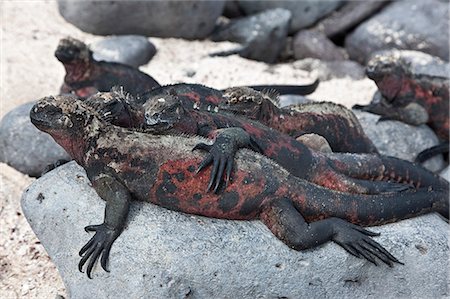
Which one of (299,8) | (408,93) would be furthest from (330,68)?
(408,93)

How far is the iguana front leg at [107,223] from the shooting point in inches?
136

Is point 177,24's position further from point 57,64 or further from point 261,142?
point 261,142

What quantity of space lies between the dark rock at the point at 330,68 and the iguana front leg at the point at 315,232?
15.0 feet

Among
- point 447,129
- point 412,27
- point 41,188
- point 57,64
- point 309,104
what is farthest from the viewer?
point 412,27

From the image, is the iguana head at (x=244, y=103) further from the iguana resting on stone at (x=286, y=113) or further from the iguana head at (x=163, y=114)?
the iguana head at (x=163, y=114)

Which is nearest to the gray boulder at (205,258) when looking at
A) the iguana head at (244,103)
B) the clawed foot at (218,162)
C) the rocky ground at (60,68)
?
the clawed foot at (218,162)

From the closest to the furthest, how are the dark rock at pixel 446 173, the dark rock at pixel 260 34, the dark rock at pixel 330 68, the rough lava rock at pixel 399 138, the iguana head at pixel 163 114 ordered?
the iguana head at pixel 163 114 → the dark rock at pixel 446 173 → the rough lava rock at pixel 399 138 → the dark rock at pixel 330 68 → the dark rock at pixel 260 34

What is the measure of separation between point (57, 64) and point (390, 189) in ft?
15.1

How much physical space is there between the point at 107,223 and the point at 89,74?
113 inches

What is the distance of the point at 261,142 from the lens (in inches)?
156

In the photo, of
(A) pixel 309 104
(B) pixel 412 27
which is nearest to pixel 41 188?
(A) pixel 309 104

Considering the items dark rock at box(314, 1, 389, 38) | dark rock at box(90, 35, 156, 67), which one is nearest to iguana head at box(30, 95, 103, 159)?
dark rock at box(90, 35, 156, 67)

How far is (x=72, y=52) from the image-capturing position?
5.95m

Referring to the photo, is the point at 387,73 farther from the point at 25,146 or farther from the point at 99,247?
the point at 99,247
